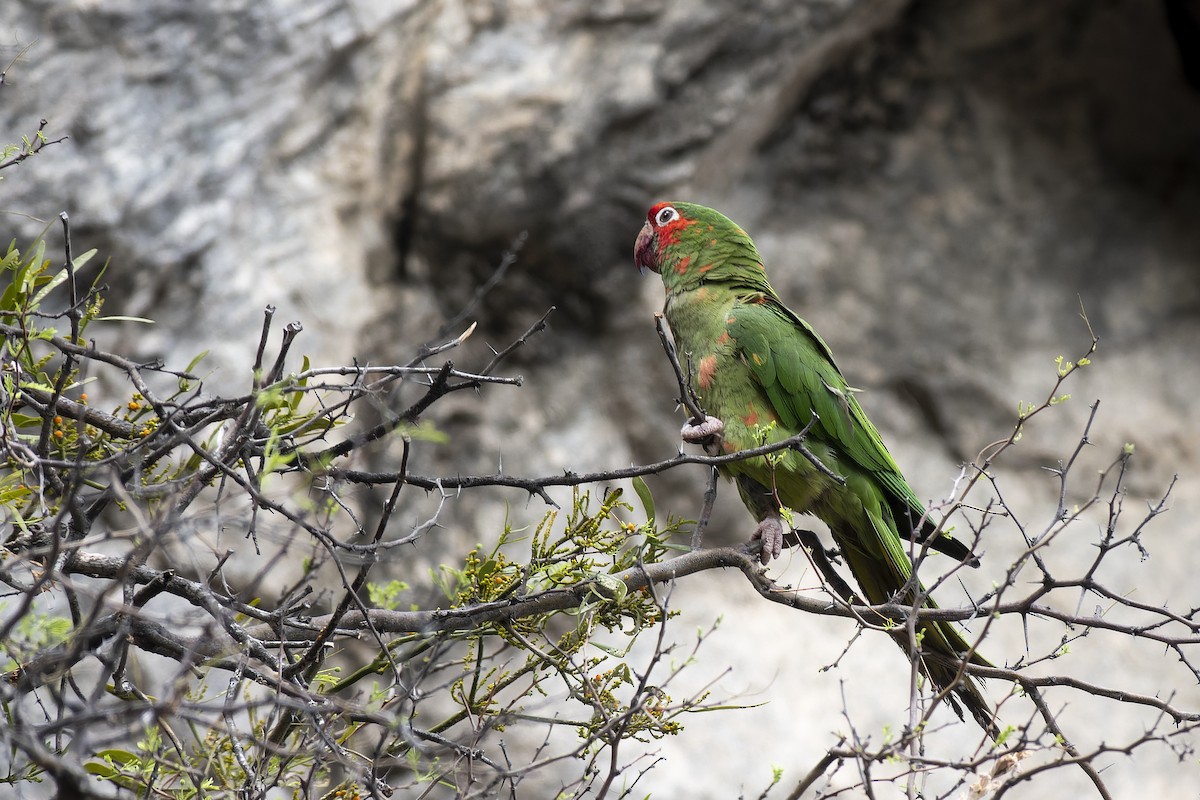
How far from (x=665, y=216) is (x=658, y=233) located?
2.2 inches

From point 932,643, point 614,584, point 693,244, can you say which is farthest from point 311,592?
point 693,244

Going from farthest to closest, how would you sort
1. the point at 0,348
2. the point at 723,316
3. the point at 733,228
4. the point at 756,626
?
1. the point at 756,626
2. the point at 733,228
3. the point at 723,316
4. the point at 0,348

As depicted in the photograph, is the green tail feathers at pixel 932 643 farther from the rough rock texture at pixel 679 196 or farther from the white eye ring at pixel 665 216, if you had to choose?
the rough rock texture at pixel 679 196

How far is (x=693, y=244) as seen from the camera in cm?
297

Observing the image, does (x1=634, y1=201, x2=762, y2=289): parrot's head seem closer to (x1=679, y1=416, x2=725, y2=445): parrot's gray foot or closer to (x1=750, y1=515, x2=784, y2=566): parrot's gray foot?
(x1=679, y1=416, x2=725, y2=445): parrot's gray foot

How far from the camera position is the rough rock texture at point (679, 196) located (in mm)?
4609

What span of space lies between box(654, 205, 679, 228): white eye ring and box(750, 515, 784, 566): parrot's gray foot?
1.04 metres

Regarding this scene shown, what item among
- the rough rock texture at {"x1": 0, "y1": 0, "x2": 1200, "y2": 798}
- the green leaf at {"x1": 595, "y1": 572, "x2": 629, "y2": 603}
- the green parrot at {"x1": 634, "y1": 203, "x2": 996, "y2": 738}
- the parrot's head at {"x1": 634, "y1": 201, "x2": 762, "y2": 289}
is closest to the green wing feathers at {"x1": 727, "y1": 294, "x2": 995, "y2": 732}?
the green parrot at {"x1": 634, "y1": 203, "x2": 996, "y2": 738}

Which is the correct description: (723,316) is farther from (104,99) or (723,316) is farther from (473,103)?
(104,99)

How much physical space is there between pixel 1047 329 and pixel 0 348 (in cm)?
544

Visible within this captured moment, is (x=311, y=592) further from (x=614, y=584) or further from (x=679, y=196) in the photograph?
(x=679, y=196)

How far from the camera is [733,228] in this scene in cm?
297

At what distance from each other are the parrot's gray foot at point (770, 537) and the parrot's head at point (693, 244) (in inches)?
30.7

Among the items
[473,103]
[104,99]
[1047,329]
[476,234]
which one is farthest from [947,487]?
[104,99]
